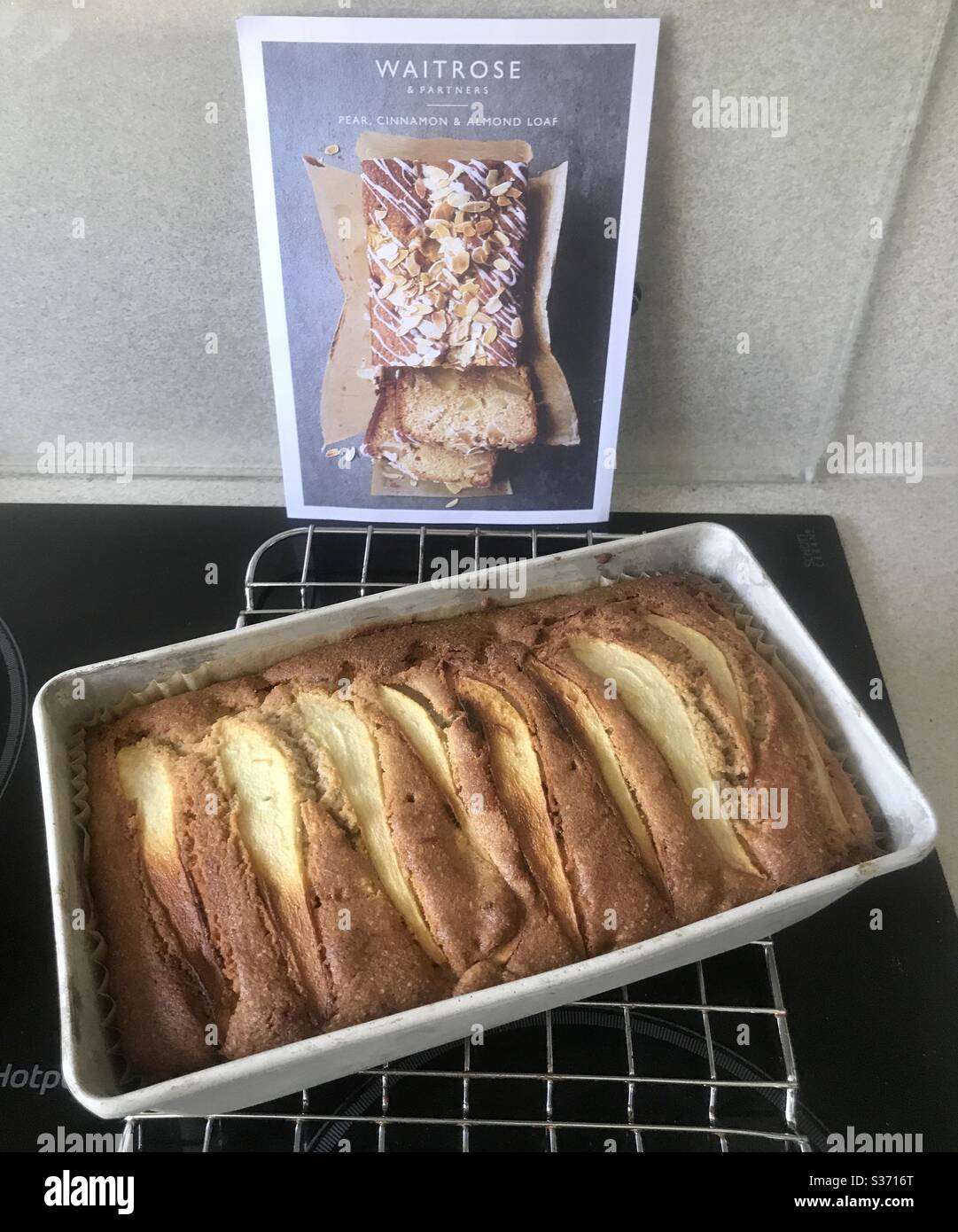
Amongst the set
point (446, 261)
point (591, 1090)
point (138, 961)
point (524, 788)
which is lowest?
point (591, 1090)

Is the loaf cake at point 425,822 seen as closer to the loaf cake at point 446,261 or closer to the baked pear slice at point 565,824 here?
the baked pear slice at point 565,824

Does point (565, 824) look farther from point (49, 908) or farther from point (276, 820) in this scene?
point (49, 908)

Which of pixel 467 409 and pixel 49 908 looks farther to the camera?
pixel 467 409

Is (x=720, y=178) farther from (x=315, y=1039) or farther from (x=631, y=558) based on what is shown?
(x=315, y=1039)

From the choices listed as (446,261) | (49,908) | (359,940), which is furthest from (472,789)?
(446,261)

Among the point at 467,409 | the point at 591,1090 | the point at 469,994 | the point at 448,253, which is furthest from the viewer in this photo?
the point at 467,409

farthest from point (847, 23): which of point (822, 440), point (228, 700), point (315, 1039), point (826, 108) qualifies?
point (315, 1039)

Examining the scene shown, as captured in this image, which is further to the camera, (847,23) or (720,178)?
(720,178)
